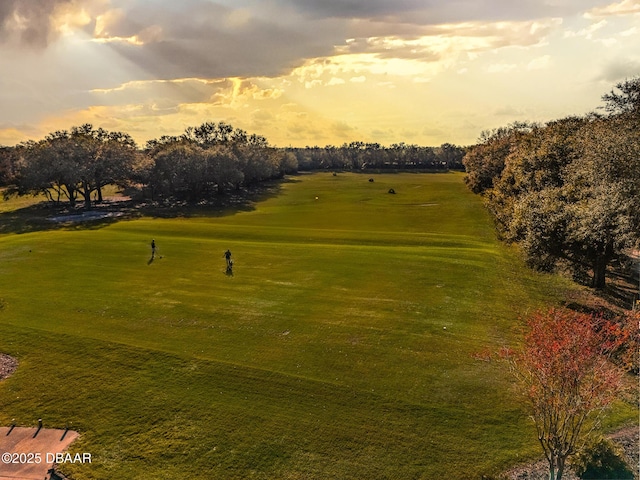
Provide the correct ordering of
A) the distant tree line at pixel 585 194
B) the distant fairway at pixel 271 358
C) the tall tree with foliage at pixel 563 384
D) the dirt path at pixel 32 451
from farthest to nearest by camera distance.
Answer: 1. the distant tree line at pixel 585 194
2. the distant fairway at pixel 271 358
3. the dirt path at pixel 32 451
4. the tall tree with foliage at pixel 563 384

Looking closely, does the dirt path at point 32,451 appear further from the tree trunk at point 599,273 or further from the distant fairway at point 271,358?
the tree trunk at point 599,273

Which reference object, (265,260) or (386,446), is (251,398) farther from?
(265,260)

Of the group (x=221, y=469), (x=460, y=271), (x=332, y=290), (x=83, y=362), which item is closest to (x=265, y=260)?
(x=332, y=290)

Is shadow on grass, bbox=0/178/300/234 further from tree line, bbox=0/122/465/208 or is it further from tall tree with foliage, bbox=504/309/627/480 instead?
tall tree with foliage, bbox=504/309/627/480

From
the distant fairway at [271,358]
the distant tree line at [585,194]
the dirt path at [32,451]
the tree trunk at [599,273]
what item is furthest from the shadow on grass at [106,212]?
A: the tree trunk at [599,273]

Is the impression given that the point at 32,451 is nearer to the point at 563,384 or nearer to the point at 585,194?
the point at 563,384

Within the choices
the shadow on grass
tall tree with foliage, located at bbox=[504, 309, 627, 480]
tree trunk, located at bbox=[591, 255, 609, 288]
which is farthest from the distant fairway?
the shadow on grass

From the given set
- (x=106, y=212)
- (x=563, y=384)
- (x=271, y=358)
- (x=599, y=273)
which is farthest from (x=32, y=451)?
(x=106, y=212)
